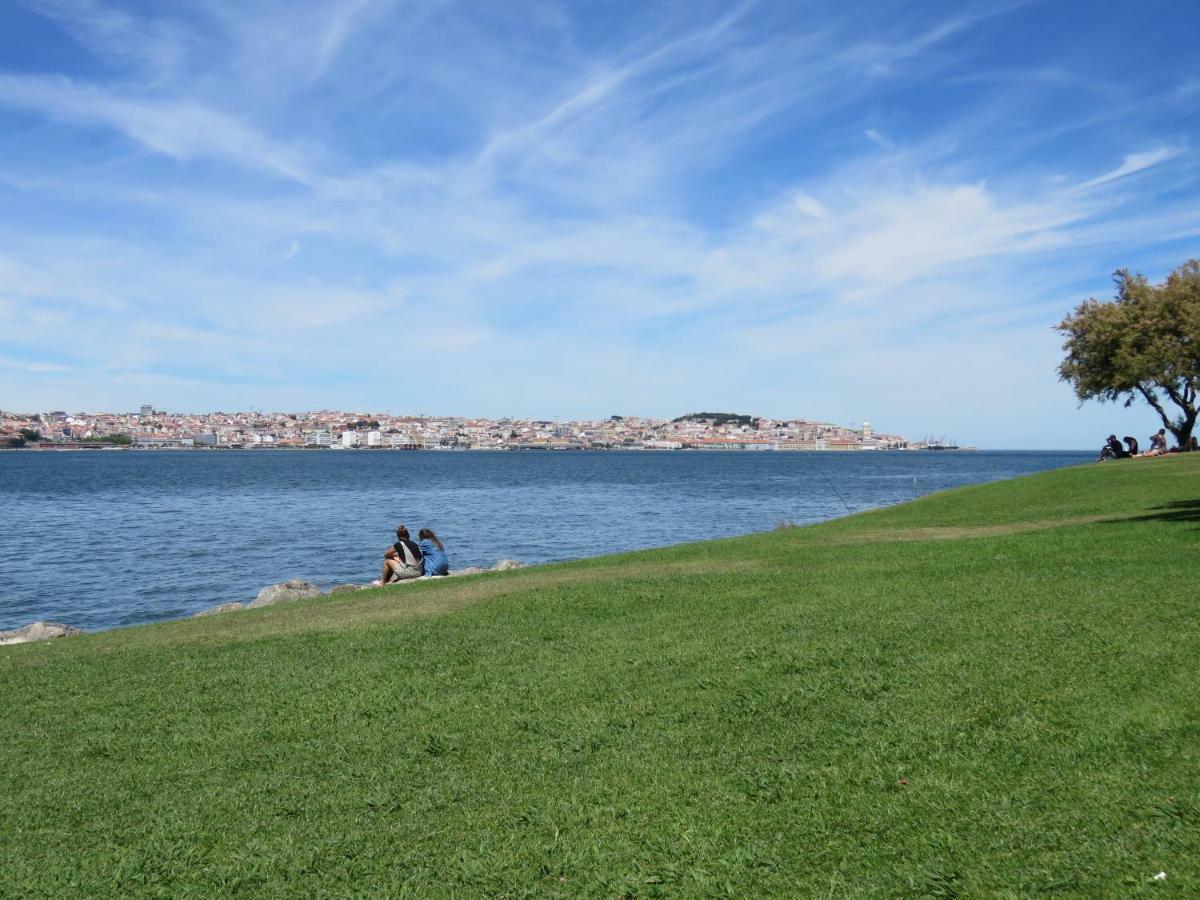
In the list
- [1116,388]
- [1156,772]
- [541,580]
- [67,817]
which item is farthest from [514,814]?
[1116,388]

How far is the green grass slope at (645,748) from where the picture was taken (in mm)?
5434

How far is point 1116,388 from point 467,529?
30.8 metres

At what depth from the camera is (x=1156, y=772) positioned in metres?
5.84

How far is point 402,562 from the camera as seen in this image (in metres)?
20.6

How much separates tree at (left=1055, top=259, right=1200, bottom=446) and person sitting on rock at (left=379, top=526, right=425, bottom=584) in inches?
1151

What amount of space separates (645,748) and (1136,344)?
42.9 metres

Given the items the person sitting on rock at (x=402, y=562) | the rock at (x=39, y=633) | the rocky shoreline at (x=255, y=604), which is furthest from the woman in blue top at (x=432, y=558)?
the rock at (x=39, y=633)

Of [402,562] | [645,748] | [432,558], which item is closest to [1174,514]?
[432,558]

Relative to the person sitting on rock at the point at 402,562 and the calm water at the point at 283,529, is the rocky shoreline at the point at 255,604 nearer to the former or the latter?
the person sitting on rock at the point at 402,562

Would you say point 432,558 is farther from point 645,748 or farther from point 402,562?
point 645,748

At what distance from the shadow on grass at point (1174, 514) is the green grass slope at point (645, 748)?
18.6 feet

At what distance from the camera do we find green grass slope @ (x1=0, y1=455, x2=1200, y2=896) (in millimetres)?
5434

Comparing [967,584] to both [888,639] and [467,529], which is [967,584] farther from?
[467,529]

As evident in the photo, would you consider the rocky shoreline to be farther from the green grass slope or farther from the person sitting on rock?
the green grass slope
